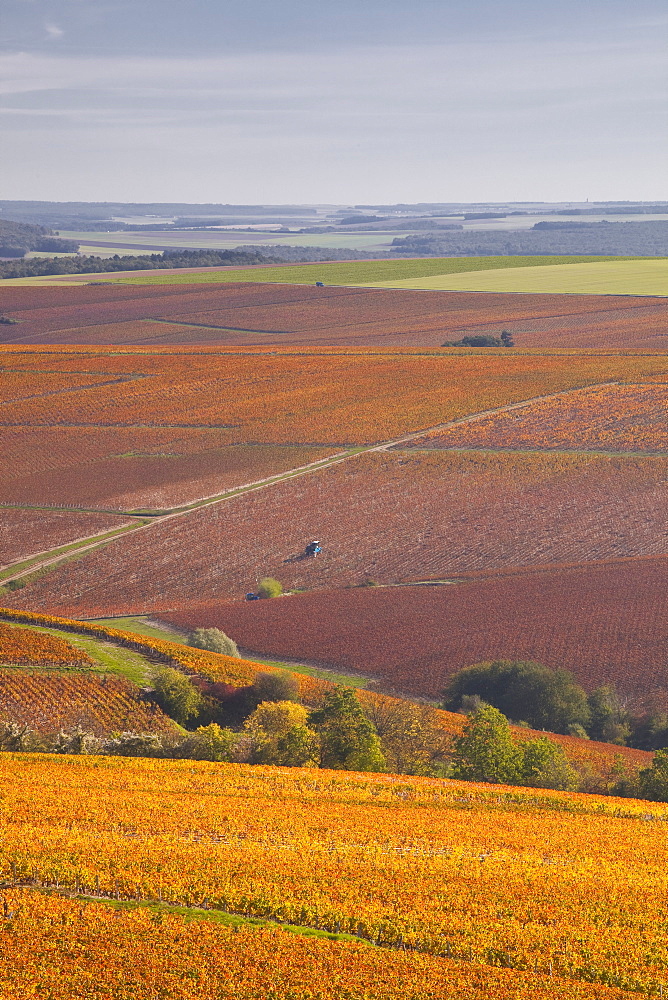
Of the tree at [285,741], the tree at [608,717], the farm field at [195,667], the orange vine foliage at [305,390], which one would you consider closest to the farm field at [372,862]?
the tree at [285,741]

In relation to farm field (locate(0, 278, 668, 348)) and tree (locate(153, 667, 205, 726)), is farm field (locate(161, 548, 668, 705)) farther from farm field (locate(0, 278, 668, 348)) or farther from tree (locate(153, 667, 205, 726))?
farm field (locate(0, 278, 668, 348))

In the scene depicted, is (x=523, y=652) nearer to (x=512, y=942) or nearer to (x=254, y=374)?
(x=512, y=942)

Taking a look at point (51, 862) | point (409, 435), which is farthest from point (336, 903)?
point (409, 435)

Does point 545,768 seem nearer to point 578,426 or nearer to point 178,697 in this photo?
point 178,697

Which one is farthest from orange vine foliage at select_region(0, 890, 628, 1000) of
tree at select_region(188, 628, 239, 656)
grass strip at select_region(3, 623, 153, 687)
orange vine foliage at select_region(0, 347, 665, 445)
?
orange vine foliage at select_region(0, 347, 665, 445)

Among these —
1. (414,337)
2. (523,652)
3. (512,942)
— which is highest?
(414,337)

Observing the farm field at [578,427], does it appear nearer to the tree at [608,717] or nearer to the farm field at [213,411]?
the farm field at [213,411]
